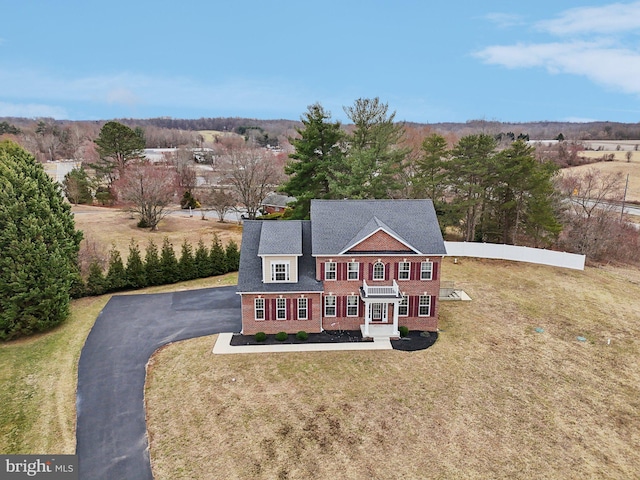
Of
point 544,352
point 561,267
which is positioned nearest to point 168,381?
point 544,352

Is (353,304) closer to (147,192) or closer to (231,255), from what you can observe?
(231,255)

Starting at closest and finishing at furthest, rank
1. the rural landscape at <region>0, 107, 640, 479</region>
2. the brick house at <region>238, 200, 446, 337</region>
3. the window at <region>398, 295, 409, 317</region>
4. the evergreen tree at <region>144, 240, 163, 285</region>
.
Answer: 1. the rural landscape at <region>0, 107, 640, 479</region>
2. the brick house at <region>238, 200, 446, 337</region>
3. the window at <region>398, 295, 409, 317</region>
4. the evergreen tree at <region>144, 240, 163, 285</region>

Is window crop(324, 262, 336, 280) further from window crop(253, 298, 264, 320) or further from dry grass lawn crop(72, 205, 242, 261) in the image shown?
dry grass lawn crop(72, 205, 242, 261)

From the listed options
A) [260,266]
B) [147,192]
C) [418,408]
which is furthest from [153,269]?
[418,408]

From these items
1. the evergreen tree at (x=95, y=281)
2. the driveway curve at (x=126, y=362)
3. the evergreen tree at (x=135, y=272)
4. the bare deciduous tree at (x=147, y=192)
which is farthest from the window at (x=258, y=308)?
the bare deciduous tree at (x=147, y=192)

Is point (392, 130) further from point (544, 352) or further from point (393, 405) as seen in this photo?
point (393, 405)

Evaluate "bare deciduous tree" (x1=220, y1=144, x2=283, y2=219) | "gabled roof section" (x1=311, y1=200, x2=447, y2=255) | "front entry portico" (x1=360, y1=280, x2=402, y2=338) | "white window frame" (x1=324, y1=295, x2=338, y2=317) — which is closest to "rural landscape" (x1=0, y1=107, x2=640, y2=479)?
"front entry portico" (x1=360, y1=280, x2=402, y2=338)
